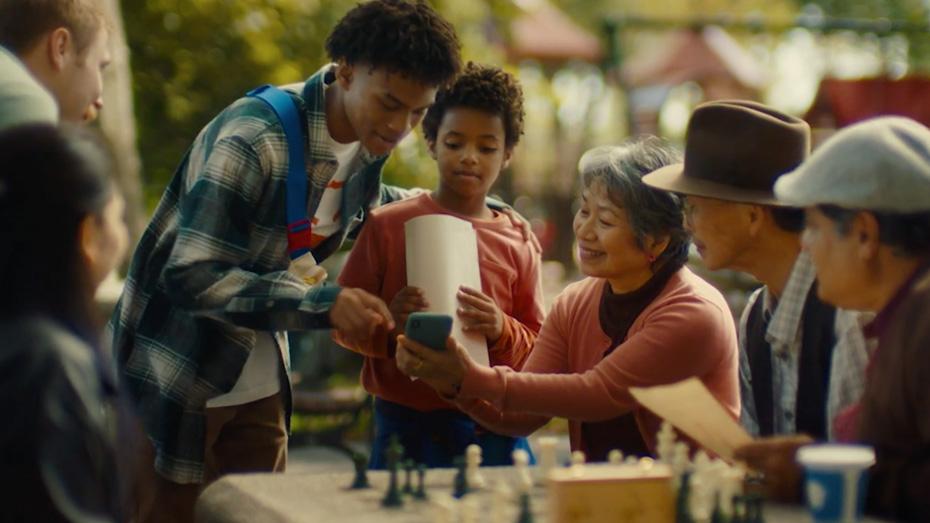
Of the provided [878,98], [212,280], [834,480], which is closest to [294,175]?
[212,280]

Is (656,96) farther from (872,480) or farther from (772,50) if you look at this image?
(872,480)

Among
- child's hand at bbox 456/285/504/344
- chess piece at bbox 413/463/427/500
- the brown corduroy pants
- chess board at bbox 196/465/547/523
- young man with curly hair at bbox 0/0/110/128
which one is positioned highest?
young man with curly hair at bbox 0/0/110/128

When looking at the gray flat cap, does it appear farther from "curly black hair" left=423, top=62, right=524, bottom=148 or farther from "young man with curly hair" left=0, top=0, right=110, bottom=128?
"young man with curly hair" left=0, top=0, right=110, bottom=128

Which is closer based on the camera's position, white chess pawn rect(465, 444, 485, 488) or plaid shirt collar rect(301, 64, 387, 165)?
white chess pawn rect(465, 444, 485, 488)

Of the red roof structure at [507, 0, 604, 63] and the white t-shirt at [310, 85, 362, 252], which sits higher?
the red roof structure at [507, 0, 604, 63]

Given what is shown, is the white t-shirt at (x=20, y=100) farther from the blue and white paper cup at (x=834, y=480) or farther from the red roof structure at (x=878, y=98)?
the red roof structure at (x=878, y=98)

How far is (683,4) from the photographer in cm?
4369

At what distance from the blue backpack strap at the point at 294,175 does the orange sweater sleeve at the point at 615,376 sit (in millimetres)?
681

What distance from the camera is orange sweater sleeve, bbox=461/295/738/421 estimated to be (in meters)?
3.76

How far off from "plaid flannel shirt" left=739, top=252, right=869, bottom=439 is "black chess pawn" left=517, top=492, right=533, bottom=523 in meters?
0.80

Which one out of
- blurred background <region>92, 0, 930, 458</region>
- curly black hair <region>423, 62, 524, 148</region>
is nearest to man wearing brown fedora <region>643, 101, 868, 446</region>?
curly black hair <region>423, 62, 524, 148</region>

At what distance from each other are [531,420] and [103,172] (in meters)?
1.53

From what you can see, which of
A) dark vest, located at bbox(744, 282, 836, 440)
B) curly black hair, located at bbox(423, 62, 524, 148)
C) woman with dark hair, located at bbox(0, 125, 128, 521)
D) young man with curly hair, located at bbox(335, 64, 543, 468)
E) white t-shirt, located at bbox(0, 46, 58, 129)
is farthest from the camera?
curly black hair, located at bbox(423, 62, 524, 148)

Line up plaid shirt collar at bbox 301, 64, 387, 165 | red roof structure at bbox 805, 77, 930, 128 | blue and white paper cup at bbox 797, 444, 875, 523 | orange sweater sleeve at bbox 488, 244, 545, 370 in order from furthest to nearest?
red roof structure at bbox 805, 77, 930, 128 → orange sweater sleeve at bbox 488, 244, 545, 370 → plaid shirt collar at bbox 301, 64, 387, 165 → blue and white paper cup at bbox 797, 444, 875, 523
